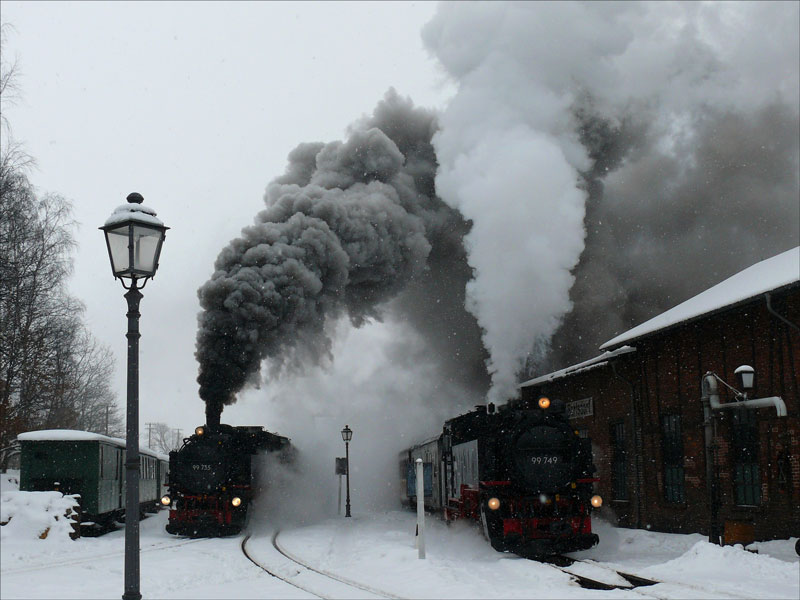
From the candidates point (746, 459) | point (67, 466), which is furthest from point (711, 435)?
point (67, 466)

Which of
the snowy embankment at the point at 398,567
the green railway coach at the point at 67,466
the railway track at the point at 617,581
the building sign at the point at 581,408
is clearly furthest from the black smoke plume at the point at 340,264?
the railway track at the point at 617,581

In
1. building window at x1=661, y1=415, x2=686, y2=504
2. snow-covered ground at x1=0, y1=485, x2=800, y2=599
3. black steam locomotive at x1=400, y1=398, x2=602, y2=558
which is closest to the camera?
snow-covered ground at x1=0, y1=485, x2=800, y2=599

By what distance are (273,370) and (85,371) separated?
1905 cm

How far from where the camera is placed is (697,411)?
13.1 m

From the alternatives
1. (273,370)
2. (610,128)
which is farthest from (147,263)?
(610,128)

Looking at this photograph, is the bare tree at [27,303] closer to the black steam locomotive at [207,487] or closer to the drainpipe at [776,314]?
the black steam locomotive at [207,487]

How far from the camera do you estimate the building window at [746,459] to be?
11.8 meters

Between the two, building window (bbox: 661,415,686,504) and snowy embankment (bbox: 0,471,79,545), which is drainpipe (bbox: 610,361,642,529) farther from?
snowy embankment (bbox: 0,471,79,545)

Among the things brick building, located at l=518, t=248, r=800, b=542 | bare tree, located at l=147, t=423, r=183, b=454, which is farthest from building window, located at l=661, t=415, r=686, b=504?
bare tree, located at l=147, t=423, r=183, b=454

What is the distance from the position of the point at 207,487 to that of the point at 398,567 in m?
6.96

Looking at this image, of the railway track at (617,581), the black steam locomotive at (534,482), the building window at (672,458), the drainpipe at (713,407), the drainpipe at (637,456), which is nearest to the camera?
the railway track at (617,581)

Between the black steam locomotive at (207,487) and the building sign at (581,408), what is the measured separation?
7593 millimetres

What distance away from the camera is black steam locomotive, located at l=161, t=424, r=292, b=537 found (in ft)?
51.3

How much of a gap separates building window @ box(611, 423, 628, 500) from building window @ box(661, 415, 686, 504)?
1.69 m
